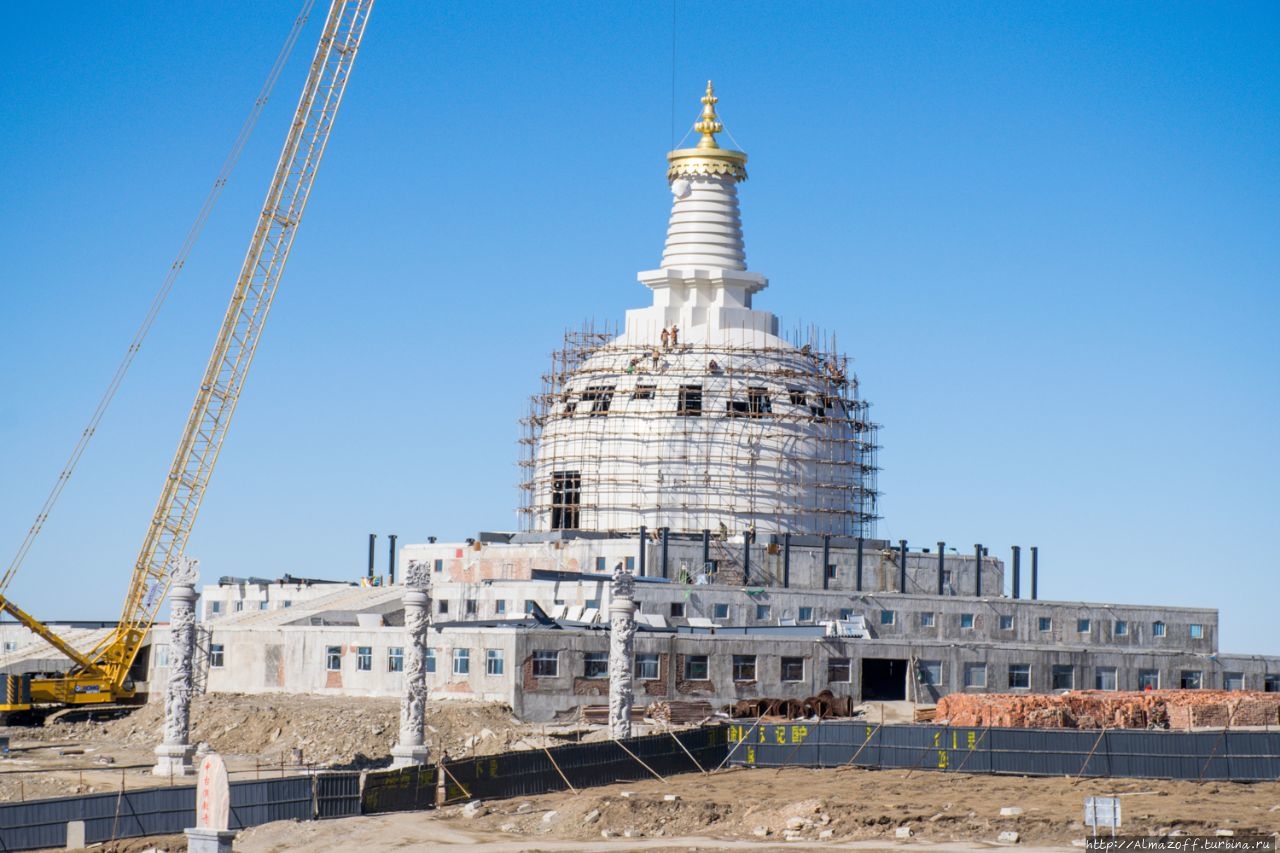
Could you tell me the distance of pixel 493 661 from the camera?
8844 cm

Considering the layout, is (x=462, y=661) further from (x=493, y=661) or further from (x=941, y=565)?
(x=941, y=565)

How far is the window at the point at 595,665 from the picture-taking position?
89.9m

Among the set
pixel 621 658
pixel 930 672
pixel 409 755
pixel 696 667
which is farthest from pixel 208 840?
pixel 930 672

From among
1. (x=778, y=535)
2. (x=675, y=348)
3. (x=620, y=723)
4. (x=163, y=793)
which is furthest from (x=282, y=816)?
(x=675, y=348)

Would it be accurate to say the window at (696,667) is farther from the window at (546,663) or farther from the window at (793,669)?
the window at (546,663)

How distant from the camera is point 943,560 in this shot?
4636 inches

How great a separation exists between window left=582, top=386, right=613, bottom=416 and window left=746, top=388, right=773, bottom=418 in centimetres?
855

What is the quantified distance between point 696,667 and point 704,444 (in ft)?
103

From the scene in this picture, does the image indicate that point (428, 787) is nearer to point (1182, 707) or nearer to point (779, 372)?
point (1182, 707)

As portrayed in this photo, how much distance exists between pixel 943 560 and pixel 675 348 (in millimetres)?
21459

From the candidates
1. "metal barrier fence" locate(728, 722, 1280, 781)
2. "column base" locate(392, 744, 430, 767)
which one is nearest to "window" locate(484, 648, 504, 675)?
"column base" locate(392, 744, 430, 767)

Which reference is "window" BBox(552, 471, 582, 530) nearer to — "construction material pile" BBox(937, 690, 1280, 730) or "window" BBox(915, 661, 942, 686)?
"window" BBox(915, 661, 942, 686)

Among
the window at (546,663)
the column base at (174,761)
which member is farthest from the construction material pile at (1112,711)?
the column base at (174,761)

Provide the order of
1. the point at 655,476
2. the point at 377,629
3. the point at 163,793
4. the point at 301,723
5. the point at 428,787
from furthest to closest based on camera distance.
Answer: the point at 655,476 < the point at 377,629 < the point at 301,723 < the point at 428,787 < the point at 163,793
